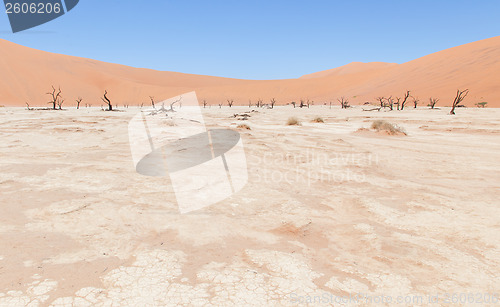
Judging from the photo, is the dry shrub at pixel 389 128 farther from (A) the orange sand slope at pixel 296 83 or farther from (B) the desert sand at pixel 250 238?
(A) the orange sand slope at pixel 296 83

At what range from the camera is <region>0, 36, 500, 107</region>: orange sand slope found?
4128cm

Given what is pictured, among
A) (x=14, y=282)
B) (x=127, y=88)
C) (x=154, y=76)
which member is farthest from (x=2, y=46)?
(x=14, y=282)

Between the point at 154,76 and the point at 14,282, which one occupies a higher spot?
the point at 154,76

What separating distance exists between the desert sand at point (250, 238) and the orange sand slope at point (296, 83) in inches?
1443

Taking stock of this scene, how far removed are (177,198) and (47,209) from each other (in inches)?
59.0

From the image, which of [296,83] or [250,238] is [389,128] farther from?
[296,83]

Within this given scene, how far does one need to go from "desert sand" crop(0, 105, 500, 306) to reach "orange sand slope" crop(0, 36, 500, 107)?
36655 mm

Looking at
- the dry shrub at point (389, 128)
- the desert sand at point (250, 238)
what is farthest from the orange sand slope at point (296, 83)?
the desert sand at point (250, 238)

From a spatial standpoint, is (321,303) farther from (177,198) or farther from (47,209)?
(47,209)

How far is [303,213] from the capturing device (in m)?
3.70

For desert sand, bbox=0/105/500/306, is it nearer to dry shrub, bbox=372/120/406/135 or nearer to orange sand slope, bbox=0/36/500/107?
dry shrub, bbox=372/120/406/135

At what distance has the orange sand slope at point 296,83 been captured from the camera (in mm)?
41281

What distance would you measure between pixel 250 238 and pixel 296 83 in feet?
265

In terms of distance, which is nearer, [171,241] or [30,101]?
[171,241]
